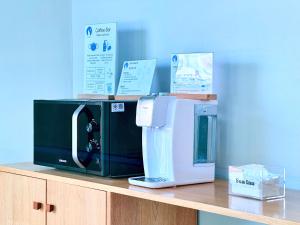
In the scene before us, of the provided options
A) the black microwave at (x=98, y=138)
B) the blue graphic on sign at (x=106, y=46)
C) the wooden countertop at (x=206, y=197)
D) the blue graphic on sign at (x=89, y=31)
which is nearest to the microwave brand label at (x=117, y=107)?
the black microwave at (x=98, y=138)

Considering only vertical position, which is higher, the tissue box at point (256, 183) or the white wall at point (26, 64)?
the white wall at point (26, 64)

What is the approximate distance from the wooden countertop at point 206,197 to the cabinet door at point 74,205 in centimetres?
3

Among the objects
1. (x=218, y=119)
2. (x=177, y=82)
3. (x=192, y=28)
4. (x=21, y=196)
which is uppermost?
(x=192, y=28)

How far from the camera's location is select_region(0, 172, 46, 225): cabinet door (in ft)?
7.08

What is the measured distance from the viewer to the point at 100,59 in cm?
257

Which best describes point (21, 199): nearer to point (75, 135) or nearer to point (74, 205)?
point (74, 205)

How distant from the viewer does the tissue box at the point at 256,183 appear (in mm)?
1666

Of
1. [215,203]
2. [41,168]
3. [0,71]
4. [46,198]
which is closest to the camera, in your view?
[215,203]

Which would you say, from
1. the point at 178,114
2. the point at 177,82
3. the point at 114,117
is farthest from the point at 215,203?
the point at 177,82

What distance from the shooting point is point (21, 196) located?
224cm

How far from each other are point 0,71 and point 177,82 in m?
0.95

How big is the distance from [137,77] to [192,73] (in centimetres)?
36

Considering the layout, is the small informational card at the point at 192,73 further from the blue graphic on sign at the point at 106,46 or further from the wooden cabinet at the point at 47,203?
the wooden cabinet at the point at 47,203

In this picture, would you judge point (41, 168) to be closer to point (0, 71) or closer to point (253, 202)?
point (0, 71)
